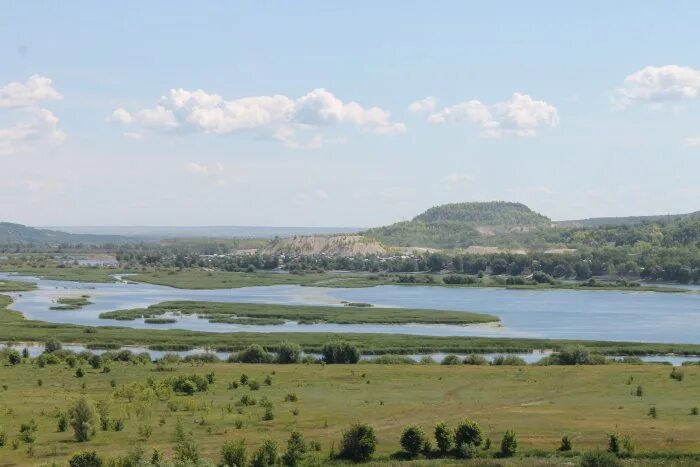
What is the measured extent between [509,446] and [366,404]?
11.5 meters

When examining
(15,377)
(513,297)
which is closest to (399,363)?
(15,377)

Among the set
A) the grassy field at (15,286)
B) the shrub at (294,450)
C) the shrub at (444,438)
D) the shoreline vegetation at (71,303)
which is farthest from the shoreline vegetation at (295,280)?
the shrub at (294,450)

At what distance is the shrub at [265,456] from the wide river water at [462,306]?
54171 mm

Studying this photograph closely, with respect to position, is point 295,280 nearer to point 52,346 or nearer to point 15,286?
point 15,286

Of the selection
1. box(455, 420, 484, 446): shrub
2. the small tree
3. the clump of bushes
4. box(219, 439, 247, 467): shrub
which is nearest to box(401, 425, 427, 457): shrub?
box(455, 420, 484, 446): shrub

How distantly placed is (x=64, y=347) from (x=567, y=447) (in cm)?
5199

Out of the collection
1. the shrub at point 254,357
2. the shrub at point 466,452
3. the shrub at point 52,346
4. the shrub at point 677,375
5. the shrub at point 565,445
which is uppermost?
the shrub at point 677,375

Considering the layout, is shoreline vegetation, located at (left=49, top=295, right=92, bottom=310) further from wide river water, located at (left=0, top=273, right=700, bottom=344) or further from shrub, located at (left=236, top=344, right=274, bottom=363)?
shrub, located at (left=236, top=344, right=274, bottom=363)

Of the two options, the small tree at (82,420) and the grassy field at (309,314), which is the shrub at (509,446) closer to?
the small tree at (82,420)

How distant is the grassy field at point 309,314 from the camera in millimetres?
97312

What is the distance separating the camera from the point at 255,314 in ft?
335

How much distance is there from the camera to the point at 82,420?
36594 mm

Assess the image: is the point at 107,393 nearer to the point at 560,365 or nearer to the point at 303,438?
the point at 303,438

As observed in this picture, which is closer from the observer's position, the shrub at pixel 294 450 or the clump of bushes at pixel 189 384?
the shrub at pixel 294 450
